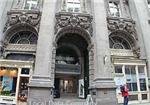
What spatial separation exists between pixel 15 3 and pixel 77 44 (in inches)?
305

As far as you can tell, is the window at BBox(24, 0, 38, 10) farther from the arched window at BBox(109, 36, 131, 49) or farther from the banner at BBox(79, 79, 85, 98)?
the banner at BBox(79, 79, 85, 98)

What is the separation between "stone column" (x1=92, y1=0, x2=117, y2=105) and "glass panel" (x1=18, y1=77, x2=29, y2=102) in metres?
5.80

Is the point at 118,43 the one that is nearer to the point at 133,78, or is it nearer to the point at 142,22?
the point at 142,22

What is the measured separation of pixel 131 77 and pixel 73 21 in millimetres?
7515

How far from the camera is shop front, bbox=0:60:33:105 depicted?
14.9 m

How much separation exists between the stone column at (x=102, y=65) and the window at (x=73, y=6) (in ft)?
6.68

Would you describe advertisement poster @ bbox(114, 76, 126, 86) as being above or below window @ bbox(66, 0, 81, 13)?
below

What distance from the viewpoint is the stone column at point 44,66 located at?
546 inches

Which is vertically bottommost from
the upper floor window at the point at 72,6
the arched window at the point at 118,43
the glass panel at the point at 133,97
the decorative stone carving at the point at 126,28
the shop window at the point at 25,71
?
the glass panel at the point at 133,97

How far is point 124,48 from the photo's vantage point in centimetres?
1928

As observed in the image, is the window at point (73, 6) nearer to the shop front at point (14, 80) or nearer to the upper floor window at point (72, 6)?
the upper floor window at point (72, 6)

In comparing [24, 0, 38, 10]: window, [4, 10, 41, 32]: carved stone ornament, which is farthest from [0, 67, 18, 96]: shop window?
[24, 0, 38, 10]: window

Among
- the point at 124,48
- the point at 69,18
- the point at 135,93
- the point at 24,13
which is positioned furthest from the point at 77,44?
the point at 135,93

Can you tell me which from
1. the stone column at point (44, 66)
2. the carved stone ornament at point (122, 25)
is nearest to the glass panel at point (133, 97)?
the carved stone ornament at point (122, 25)
